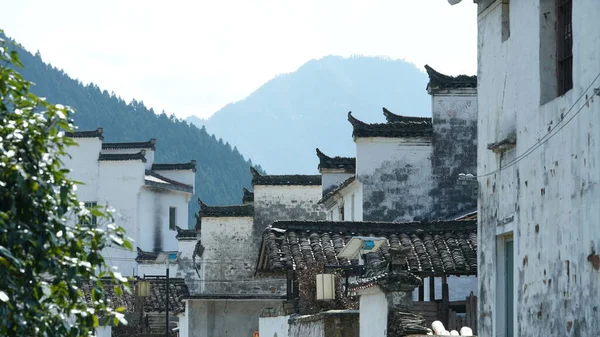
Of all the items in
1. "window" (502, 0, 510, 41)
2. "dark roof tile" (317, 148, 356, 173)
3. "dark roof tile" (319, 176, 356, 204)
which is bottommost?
"dark roof tile" (319, 176, 356, 204)

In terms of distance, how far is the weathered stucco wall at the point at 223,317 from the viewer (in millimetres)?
41906

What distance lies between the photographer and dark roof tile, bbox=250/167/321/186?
52375 millimetres

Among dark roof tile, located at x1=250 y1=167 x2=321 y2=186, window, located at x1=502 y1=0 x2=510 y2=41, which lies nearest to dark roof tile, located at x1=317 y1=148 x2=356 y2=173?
dark roof tile, located at x1=250 y1=167 x2=321 y2=186

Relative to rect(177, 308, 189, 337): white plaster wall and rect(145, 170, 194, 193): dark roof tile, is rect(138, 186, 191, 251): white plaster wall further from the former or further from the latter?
Result: rect(177, 308, 189, 337): white plaster wall

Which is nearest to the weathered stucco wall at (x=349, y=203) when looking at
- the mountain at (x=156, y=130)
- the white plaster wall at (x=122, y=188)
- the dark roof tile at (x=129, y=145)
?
the white plaster wall at (x=122, y=188)

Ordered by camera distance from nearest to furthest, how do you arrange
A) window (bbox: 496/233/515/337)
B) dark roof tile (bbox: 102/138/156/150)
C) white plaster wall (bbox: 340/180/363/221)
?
window (bbox: 496/233/515/337)
white plaster wall (bbox: 340/180/363/221)
dark roof tile (bbox: 102/138/156/150)

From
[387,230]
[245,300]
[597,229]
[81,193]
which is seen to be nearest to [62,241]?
[597,229]

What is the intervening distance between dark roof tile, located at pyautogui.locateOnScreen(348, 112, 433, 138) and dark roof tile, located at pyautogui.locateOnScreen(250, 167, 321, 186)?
1459cm

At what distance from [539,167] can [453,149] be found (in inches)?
819

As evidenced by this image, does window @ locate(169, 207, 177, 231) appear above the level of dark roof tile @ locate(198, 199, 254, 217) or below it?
above

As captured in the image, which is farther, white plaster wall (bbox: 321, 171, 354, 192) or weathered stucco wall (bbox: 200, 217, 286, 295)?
weathered stucco wall (bbox: 200, 217, 286, 295)

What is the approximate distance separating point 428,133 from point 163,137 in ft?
326

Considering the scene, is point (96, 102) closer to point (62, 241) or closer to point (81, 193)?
point (81, 193)

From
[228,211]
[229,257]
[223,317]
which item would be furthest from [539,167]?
[229,257]
